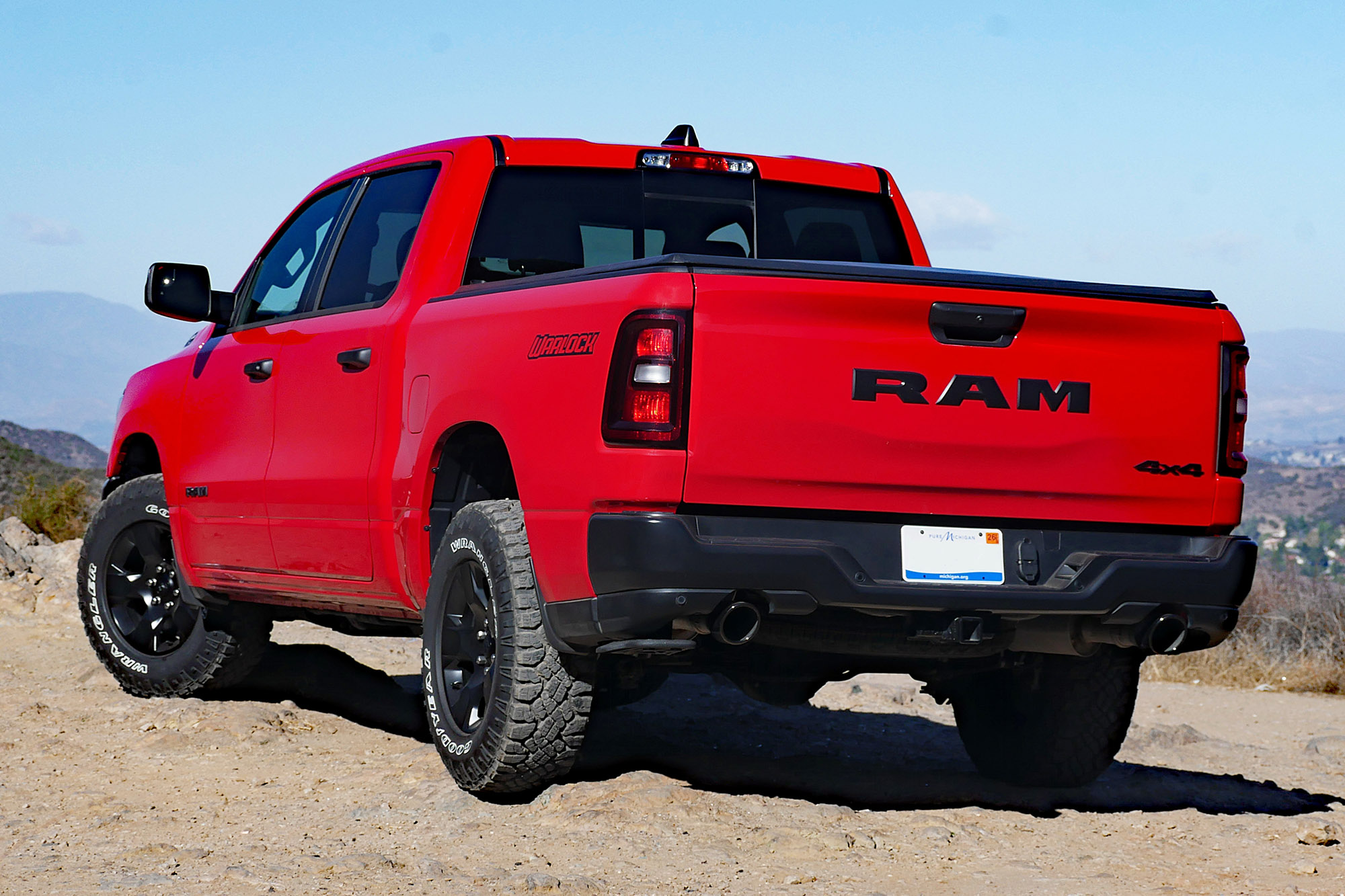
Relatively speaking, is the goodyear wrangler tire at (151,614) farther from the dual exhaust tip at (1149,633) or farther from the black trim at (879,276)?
the dual exhaust tip at (1149,633)

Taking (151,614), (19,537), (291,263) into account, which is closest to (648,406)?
(291,263)

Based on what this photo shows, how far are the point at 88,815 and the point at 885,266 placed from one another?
9.50 feet

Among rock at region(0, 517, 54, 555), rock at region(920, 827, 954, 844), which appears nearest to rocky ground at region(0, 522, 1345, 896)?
rock at region(920, 827, 954, 844)

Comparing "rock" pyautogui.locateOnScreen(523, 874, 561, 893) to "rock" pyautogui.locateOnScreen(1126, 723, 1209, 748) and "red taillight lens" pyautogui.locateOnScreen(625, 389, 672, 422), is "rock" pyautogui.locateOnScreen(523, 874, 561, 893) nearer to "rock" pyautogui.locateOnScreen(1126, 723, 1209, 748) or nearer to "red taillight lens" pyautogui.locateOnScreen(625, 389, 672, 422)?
"red taillight lens" pyautogui.locateOnScreen(625, 389, 672, 422)

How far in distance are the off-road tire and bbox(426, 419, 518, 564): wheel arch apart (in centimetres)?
184

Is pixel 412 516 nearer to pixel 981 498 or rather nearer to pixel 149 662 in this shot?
pixel 981 498

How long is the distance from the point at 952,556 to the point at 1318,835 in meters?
1.68

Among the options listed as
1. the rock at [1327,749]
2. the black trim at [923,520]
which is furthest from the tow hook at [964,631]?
the rock at [1327,749]

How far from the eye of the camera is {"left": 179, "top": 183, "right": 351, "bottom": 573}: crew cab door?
5.80 meters

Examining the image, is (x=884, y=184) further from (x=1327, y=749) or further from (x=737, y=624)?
(x=1327, y=749)

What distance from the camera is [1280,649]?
42.1ft

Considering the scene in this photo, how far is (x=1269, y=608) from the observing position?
13.9 metres

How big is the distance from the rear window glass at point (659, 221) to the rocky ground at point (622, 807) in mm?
1796

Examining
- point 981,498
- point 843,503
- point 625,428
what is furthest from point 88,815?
point 981,498
